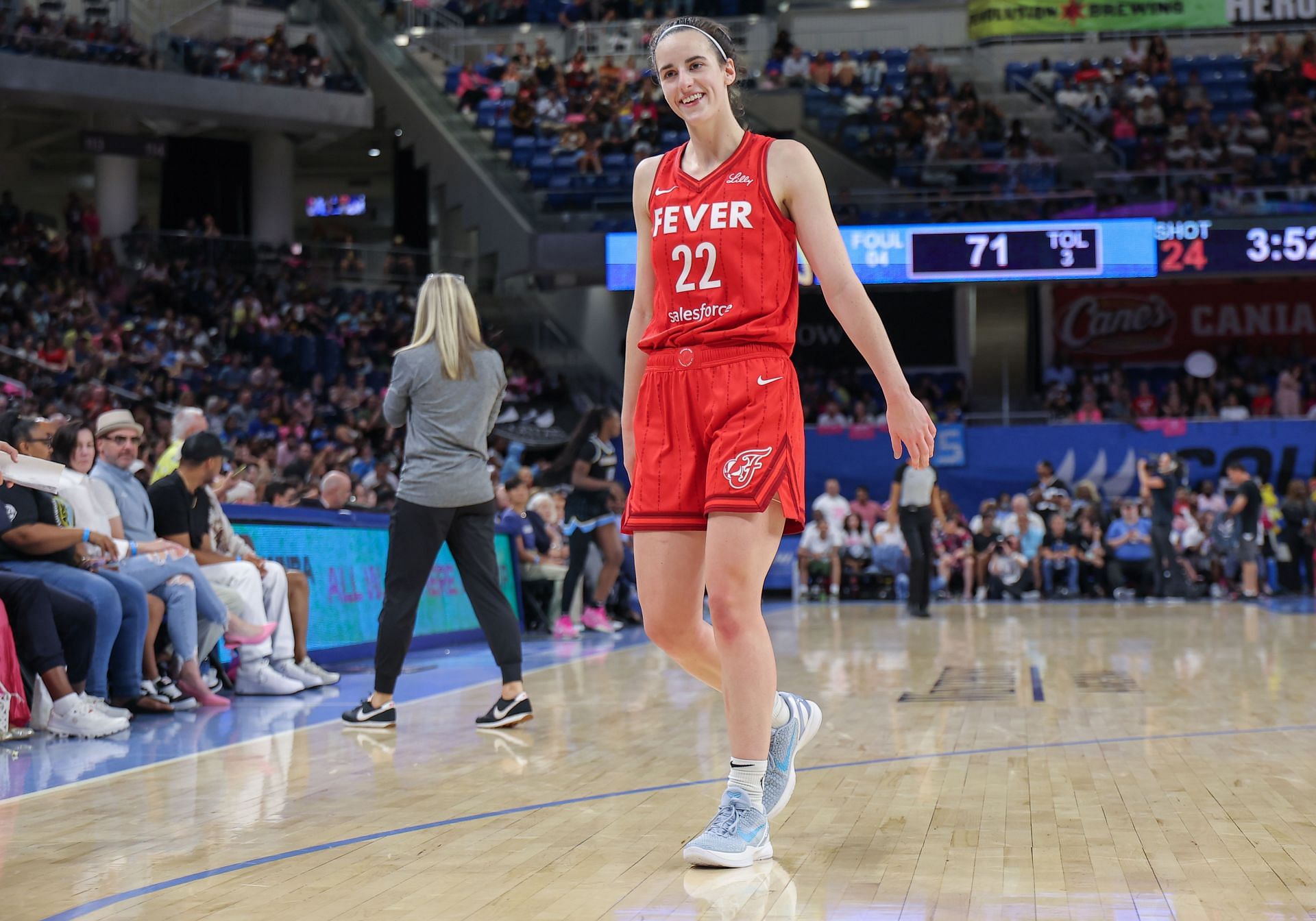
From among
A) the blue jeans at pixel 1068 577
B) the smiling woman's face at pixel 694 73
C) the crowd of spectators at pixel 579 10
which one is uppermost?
the crowd of spectators at pixel 579 10

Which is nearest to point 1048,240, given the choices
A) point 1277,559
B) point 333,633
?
point 1277,559

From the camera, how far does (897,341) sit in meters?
23.7

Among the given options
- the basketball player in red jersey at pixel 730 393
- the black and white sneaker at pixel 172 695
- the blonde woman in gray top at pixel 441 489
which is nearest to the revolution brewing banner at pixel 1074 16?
the blonde woman in gray top at pixel 441 489

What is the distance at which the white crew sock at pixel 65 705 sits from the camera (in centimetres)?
539

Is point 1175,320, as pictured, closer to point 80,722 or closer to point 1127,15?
point 1127,15

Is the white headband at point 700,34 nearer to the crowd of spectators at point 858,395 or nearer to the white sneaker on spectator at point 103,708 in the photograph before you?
the white sneaker on spectator at point 103,708

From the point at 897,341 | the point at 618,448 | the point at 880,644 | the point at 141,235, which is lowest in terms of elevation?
the point at 880,644

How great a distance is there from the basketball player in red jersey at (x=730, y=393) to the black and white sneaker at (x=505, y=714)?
2382mm

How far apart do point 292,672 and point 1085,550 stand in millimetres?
11332

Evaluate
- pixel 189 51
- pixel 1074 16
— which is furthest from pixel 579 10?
pixel 1074 16

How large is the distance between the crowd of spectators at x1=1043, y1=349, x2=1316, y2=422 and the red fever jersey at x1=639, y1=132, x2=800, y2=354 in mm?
17041

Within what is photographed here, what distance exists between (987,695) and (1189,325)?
60.3 ft

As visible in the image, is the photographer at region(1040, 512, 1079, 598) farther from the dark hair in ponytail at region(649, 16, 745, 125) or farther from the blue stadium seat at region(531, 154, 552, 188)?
the dark hair in ponytail at region(649, 16, 745, 125)

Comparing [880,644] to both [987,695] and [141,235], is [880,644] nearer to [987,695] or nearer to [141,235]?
[987,695]
